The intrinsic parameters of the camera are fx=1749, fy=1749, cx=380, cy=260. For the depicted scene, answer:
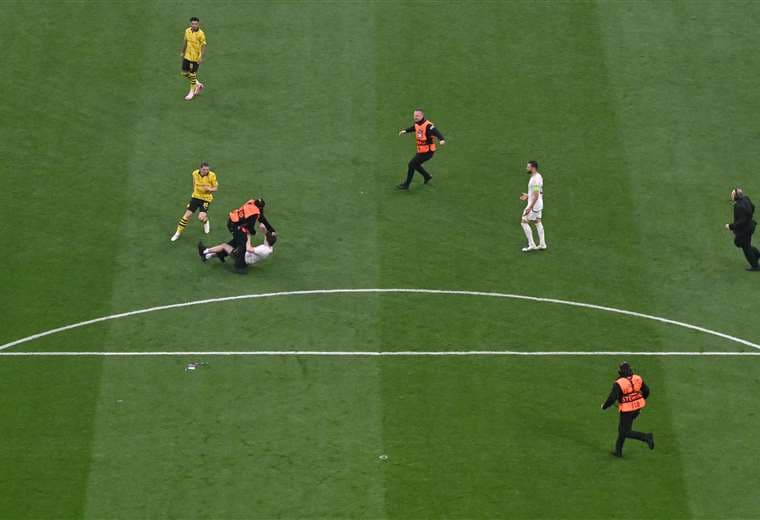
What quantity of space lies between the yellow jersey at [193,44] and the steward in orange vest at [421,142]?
5.96 meters

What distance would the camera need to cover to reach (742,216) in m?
38.2

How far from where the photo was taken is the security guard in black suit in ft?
125

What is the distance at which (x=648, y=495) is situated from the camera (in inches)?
1270

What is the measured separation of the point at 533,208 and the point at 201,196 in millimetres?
7436

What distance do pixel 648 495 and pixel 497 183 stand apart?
37.9 ft

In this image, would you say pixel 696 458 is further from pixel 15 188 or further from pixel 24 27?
pixel 24 27

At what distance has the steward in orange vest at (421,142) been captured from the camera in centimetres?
4062

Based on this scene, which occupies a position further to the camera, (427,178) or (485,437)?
(427,178)

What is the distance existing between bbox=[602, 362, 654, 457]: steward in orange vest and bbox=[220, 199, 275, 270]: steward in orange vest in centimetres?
935

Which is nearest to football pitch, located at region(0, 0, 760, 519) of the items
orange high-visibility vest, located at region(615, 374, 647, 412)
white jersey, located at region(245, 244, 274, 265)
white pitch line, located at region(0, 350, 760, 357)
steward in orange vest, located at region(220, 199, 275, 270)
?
white pitch line, located at region(0, 350, 760, 357)

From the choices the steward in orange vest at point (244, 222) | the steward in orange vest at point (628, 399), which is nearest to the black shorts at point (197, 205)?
the steward in orange vest at point (244, 222)

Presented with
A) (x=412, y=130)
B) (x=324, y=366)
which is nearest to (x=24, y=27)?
(x=412, y=130)

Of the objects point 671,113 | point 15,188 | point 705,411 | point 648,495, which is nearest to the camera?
point 648,495

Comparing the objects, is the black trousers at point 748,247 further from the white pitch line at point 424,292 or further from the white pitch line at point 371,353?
the white pitch line at point 371,353
